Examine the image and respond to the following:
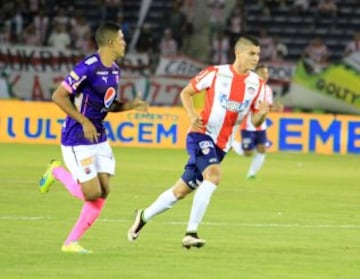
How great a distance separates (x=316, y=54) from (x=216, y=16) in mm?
3363

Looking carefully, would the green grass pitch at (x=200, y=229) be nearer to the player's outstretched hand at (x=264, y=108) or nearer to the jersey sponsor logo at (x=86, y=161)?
the jersey sponsor logo at (x=86, y=161)

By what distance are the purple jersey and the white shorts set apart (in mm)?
56

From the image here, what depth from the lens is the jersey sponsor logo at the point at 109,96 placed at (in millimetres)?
12258

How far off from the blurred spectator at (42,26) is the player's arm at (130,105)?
24.2 metres

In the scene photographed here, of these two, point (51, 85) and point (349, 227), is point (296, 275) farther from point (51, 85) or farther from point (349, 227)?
point (51, 85)

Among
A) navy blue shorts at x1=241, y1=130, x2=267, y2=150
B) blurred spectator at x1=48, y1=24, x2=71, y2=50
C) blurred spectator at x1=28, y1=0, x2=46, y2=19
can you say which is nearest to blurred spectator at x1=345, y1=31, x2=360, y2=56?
blurred spectator at x1=48, y1=24, x2=71, y2=50

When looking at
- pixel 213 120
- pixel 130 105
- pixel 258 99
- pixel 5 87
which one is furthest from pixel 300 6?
pixel 130 105

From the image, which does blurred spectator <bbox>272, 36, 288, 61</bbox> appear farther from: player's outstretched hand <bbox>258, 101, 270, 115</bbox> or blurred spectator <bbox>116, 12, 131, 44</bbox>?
player's outstretched hand <bbox>258, 101, 270, 115</bbox>

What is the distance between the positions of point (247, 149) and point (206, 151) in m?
11.6

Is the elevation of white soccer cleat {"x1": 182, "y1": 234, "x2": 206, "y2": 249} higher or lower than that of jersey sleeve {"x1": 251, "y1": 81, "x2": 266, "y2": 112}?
lower

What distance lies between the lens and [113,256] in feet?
38.4

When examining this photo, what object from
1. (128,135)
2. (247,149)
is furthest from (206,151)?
(128,135)

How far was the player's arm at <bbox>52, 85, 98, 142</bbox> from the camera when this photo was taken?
38.9 feet

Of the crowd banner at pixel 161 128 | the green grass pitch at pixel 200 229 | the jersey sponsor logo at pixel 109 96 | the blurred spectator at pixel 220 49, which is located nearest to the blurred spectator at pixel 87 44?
the blurred spectator at pixel 220 49
